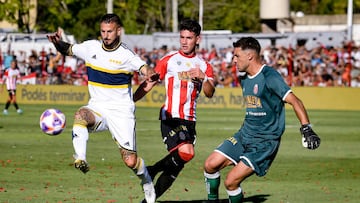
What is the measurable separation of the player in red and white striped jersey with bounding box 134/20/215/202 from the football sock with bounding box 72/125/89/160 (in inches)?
43.4

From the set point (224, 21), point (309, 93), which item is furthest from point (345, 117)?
point (224, 21)

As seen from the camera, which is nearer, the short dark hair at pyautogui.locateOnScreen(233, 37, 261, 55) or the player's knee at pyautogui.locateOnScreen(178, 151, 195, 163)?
the short dark hair at pyautogui.locateOnScreen(233, 37, 261, 55)

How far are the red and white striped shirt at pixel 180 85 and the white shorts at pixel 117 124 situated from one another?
77 cm

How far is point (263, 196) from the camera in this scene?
40.3 feet

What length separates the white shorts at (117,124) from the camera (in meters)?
11.0

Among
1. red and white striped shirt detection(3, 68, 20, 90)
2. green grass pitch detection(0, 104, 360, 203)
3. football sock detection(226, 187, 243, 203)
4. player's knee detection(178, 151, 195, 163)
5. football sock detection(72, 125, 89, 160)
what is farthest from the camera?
red and white striped shirt detection(3, 68, 20, 90)

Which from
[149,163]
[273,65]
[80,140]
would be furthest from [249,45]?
[273,65]

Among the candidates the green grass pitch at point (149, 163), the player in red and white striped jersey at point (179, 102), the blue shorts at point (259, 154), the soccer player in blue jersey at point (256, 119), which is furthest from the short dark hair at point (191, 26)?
the green grass pitch at point (149, 163)

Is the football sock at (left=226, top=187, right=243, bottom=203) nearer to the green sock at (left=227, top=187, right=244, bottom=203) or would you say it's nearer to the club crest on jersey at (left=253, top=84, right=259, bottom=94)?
the green sock at (left=227, top=187, right=244, bottom=203)

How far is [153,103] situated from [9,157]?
20.1m

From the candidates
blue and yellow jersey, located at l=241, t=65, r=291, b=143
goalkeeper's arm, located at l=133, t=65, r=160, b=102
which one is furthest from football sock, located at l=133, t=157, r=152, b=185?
blue and yellow jersey, located at l=241, t=65, r=291, b=143

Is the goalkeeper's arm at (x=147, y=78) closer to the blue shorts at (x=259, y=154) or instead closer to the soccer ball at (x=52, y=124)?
the soccer ball at (x=52, y=124)

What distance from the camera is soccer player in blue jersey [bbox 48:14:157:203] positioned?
11.0m

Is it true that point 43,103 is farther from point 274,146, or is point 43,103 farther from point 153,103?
point 274,146
